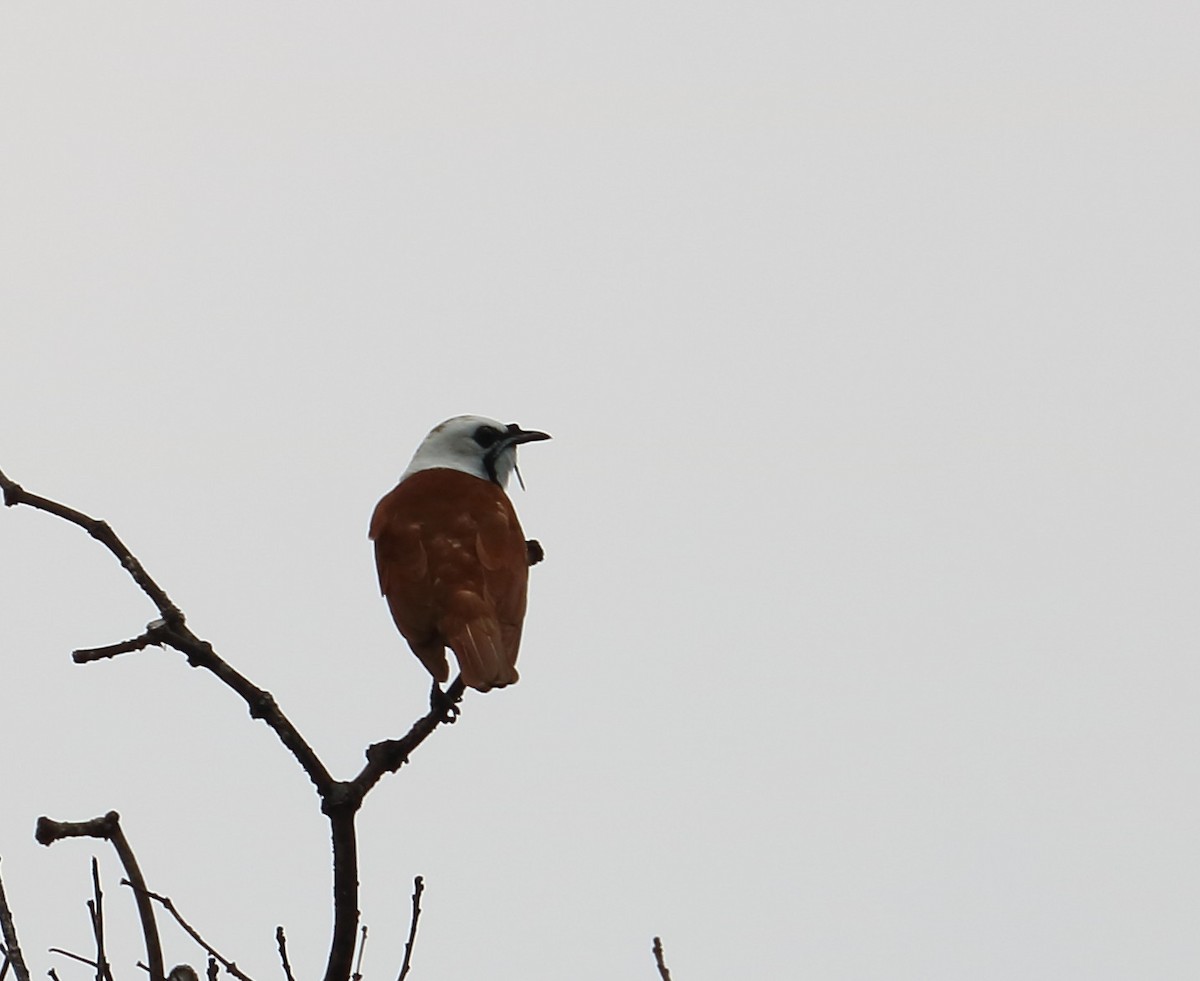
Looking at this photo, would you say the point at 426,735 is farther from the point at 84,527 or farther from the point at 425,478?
the point at 425,478

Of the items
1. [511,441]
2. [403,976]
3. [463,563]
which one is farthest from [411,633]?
[403,976]

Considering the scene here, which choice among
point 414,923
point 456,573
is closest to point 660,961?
point 414,923

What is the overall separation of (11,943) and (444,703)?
6.18 ft

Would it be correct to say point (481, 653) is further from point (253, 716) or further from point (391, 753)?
point (253, 716)

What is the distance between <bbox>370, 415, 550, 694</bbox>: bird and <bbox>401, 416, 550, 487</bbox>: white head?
0.25 m

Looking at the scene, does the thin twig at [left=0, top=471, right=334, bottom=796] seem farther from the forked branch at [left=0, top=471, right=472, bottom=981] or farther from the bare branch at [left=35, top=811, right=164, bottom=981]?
the bare branch at [left=35, top=811, right=164, bottom=981]

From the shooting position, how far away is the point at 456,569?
5.61 m

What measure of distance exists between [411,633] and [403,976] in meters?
2.26

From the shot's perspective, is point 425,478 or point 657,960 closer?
point 657,960

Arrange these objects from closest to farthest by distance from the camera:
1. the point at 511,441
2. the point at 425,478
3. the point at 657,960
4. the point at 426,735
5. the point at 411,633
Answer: the point at 657,960 < the point at 426,735 < the point at 411,633 < the point at 425,478 < the point at 511,441

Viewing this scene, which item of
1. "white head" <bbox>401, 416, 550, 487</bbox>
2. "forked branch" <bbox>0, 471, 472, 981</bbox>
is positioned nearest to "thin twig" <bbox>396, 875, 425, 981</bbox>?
"forked branch" <bbox>0, 471, 472, 981</bbox>

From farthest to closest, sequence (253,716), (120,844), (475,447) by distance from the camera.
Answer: (475,447) < (253,716) < (120,844)

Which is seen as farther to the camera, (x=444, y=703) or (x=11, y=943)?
(x=444, y=703)

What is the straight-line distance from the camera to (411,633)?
17.9ft
